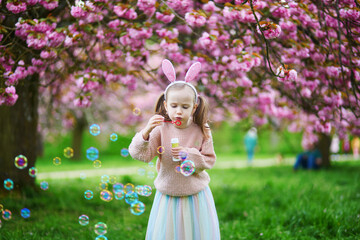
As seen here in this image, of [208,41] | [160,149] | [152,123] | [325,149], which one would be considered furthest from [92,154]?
[325,149]

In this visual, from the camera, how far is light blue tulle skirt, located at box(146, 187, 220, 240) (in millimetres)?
2625

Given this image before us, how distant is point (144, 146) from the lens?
2596 millimetres

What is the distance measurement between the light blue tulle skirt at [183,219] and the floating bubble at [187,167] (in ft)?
0.81

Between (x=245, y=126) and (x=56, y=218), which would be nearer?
(x=56, y=218)

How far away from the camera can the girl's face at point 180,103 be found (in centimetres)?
251

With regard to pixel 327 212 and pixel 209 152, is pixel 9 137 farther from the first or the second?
pixel 327 212

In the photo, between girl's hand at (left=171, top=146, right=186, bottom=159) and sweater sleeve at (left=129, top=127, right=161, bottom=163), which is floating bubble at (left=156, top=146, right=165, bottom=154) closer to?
sweater sleeve at (left=129, top=127, right=161, bottom=163)

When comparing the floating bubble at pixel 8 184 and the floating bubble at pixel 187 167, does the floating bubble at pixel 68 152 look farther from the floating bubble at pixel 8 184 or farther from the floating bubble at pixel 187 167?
the floating bubble at pixel 187 167

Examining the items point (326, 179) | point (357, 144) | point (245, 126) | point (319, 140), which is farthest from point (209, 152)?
point (357, 144)

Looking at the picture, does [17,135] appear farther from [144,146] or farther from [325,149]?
[325,149]

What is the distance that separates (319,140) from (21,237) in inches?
331

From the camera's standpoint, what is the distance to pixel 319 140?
387 inches

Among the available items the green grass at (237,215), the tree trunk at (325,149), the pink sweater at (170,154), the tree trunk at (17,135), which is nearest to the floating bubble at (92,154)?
the green grass at (237,215)

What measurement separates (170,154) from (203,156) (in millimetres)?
251
